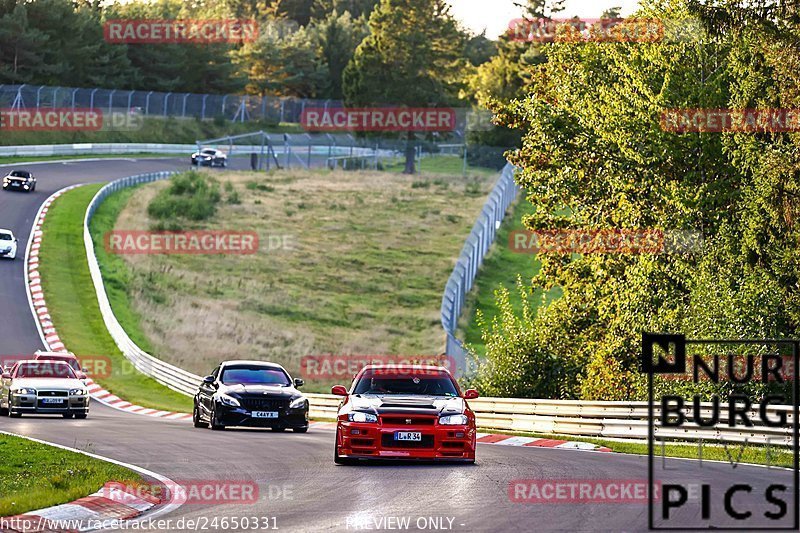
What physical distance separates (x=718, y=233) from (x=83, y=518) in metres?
20.1

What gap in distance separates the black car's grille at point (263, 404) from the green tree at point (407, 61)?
74.1 m

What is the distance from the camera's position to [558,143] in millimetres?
34594

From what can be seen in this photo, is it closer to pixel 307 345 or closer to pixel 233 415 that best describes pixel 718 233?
pixel 233 415

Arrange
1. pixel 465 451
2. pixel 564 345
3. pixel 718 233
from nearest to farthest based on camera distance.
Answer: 1. pixel 465 451
2. pixel 718 233
3. pixel 564 345

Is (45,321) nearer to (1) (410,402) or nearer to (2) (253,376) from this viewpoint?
(2) (253,376)

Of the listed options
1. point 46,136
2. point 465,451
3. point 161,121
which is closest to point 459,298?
point 465,451

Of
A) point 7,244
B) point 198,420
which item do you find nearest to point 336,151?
point 7,244

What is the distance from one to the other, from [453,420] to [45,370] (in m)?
13.7

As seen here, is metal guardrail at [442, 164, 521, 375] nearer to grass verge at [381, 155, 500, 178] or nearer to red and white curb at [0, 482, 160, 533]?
red and white curb at [0, 482, 160, 533]

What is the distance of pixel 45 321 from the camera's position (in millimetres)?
46062

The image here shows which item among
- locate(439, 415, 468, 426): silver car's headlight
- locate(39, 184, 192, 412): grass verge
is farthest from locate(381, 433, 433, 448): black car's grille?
locate(39, 184, 192, 412): grass verge

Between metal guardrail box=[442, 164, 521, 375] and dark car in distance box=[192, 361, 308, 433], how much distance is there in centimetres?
1093

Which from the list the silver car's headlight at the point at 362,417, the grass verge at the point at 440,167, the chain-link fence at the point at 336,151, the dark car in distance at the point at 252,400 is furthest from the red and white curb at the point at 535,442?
the grass verge at the point at 440,167

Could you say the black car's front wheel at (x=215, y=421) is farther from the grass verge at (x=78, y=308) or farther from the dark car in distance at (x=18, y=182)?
the dark car in distance at (x=18, y=182)
